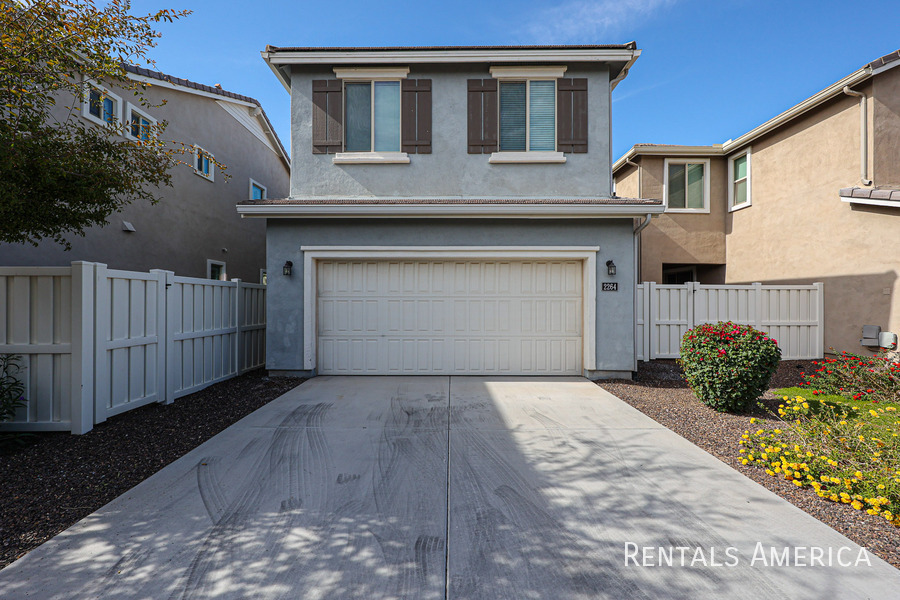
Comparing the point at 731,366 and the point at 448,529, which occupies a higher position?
the point at 731,366

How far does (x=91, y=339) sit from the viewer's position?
4375 mm

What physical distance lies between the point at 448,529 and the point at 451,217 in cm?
532

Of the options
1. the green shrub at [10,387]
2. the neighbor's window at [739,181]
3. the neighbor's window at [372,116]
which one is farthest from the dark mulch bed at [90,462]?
the neighbor's window at [739,181]

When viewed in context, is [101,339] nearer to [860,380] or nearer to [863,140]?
[860,380]

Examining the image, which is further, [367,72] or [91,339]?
[367,72]

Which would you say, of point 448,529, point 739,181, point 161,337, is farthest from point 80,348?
point 739,181

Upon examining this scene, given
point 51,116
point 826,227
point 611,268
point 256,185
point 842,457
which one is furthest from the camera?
point 256,185

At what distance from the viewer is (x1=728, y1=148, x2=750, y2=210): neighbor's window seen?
10.9 meters

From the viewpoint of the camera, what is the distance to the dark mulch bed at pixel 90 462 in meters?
2.74

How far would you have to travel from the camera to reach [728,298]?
904 centimetres

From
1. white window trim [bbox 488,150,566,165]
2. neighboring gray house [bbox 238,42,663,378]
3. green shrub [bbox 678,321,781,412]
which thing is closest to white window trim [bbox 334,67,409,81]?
neighboring gray house [bbox 238,42,663,378]

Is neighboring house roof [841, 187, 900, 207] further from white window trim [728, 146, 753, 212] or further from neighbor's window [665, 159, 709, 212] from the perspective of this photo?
neighbor's window [665, 159, 709, 212]

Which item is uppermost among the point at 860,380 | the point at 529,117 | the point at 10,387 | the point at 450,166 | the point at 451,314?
the point at 529,117

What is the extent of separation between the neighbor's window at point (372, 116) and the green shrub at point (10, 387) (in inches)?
219
